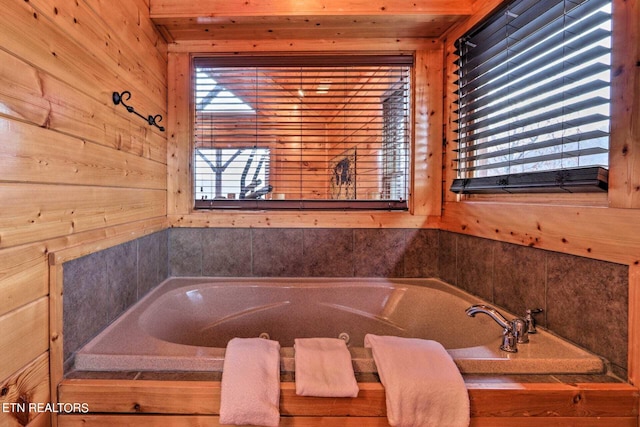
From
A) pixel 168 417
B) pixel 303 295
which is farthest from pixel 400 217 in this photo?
pixel 168 417

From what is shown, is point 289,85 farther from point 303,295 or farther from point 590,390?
point 590,390

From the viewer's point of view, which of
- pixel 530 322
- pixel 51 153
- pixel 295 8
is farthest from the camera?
pixel 295 8

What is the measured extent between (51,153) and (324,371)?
108cm

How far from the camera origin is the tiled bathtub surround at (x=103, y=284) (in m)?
1.21

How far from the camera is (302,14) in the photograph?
1906mm

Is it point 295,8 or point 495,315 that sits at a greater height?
point 295,8

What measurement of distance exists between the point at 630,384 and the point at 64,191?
189 centimetres

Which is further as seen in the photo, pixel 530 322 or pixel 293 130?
pixel 293 130

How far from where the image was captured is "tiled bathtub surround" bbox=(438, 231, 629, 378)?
1.14 meters

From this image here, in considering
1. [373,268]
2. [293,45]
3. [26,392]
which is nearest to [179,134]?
[293,45]

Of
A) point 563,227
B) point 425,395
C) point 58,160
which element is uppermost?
point 58,160

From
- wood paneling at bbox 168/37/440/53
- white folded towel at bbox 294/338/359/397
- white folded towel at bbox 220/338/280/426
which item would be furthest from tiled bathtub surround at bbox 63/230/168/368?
wood paneling at bbox 168/37/440/53

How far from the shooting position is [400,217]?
222 centimetres

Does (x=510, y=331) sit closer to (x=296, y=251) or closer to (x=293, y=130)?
(x=296, y=251)
